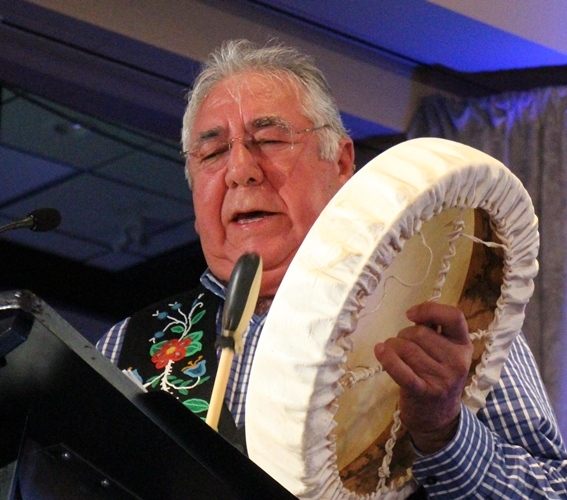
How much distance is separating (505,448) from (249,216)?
26.1 inches

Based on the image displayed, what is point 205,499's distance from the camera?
90cm

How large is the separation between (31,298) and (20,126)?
11.7ft

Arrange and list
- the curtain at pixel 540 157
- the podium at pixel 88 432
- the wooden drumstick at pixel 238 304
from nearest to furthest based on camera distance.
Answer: the podium at pixel 88 432
the wooden drumstick at pixel 238 304
the curtain at pixel 540 157

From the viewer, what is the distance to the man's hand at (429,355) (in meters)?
1.20

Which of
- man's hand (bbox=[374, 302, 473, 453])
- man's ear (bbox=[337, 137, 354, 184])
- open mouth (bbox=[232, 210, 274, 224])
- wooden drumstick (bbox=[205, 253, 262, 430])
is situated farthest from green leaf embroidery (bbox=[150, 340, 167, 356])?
wooden drumstick (bbox=[205, 253, 262, 430])

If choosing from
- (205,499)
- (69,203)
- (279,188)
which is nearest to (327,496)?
(205,499)

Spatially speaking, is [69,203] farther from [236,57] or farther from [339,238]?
[339,238]

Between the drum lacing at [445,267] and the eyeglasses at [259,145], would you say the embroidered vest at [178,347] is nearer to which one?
the eyeglasses at [259,145]

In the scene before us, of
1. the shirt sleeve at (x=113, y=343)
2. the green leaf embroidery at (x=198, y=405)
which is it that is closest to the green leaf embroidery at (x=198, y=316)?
the shirt sleeve at (x=113, y=343)

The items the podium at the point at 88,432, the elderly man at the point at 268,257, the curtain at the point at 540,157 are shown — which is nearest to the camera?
the podium at the point at 88,432

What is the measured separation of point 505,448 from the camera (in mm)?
1505

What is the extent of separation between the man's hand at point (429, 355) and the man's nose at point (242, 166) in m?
0.72

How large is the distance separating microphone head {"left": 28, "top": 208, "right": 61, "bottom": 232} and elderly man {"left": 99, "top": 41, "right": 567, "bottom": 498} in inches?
13.6

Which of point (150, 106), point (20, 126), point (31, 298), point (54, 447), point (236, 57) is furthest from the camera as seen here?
point (20, 126)
